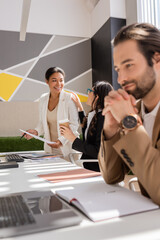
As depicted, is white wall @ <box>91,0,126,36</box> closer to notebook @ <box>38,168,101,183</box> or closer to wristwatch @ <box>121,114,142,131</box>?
notebook @ <box>38,168,101,183</box>

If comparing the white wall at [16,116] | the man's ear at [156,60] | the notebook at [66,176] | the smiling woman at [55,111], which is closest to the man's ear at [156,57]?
the man's ear at [156,60]

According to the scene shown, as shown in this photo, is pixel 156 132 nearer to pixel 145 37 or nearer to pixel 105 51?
pixel 145 37

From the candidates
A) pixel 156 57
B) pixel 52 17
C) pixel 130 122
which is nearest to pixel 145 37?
pixel 156 57

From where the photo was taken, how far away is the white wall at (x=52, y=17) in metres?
6.20

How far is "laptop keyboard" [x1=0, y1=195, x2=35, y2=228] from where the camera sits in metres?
0.68

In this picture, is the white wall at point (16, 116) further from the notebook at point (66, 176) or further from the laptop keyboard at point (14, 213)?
the laptop keyboard at point (14, 213)

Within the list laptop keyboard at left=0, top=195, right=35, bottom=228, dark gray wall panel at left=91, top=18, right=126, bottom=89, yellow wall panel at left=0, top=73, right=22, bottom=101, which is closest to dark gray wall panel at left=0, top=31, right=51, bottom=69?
yellow wall panel at left=0, top=73, right=22, bottom=101

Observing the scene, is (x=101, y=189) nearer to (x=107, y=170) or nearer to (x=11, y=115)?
(x=107, y=170)

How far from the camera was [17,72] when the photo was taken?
6.25 meters

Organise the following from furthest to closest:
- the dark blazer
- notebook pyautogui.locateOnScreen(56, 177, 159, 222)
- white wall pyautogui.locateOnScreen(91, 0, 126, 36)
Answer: white wall pyautogui.locateOnScreen(91, 0, 126, 36) < the dark blazer < notebook pyautogui.locateOnScreen(56, 177, 159, 222)

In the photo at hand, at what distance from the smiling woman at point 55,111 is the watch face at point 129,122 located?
5.69 feet

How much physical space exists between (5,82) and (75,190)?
18.2ft

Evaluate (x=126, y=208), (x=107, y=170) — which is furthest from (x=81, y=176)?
(x=126, y=208)

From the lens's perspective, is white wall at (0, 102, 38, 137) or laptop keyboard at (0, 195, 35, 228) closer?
laptop keyboard at (0, 195, 35, 228)
